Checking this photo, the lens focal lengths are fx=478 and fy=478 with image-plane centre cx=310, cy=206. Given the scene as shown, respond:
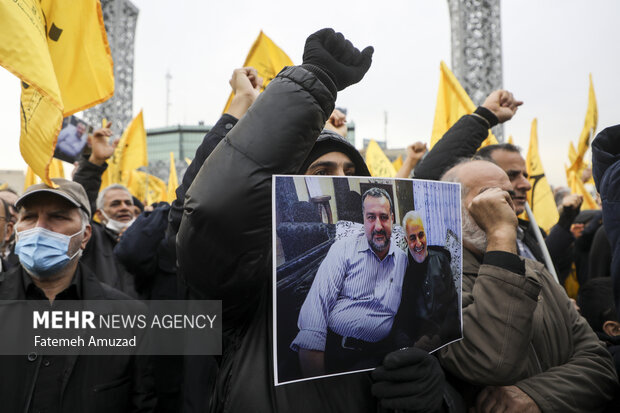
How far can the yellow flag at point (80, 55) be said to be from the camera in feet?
7.18

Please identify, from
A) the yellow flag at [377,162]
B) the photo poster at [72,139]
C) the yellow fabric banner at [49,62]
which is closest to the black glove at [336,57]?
the yellow fabric banner at [49,62]

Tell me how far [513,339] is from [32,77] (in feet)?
5.60

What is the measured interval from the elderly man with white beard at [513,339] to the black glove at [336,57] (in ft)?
1.80

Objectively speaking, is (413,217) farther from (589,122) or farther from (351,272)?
(589,122)

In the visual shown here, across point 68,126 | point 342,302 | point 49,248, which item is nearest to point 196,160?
point 49,248

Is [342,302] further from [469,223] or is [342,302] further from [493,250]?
[469,223]

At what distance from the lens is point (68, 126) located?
148 inches

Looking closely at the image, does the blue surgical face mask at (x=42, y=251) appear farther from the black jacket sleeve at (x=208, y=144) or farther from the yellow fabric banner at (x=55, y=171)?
the yellow fabric banner at (x=55, y=171)

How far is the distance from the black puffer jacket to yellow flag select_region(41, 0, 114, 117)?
1536mm

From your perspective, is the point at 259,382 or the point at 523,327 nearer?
the point at 259,382

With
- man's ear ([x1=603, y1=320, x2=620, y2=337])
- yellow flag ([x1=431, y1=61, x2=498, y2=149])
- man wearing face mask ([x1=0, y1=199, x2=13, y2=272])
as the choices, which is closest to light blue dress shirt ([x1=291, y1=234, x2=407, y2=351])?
man's ear ([x1=603, y1=320, x2=620, y2=337])

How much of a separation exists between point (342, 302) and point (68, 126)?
11.5ft

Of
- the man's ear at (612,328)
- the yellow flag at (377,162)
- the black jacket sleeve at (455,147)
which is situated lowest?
the man's ear at (612,328)

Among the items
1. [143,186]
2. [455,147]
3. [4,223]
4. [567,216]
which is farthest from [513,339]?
[143,186]
